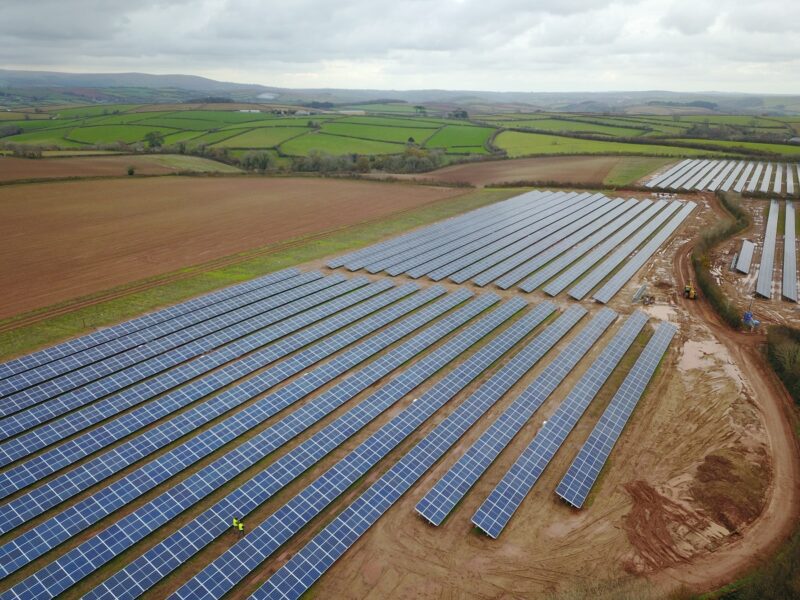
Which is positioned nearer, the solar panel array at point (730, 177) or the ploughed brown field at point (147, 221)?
the ploughed brown field at point (147, 221)

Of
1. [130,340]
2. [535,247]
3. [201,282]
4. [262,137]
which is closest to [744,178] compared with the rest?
[535,247]

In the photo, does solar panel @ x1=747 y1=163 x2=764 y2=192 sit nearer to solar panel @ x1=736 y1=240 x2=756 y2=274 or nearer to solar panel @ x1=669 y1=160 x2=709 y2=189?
solar panel @ x1=669 y1=160 x2=709 y2=189

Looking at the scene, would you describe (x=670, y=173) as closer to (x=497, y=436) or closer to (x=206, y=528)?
(x=497, y=436)

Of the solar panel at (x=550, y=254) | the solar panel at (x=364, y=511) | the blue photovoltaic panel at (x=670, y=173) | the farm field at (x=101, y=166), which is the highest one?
the blue photovoltaic panel at (x=670, y=173)

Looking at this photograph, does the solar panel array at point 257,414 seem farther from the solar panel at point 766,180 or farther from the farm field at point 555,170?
the solar panel at point 766,180

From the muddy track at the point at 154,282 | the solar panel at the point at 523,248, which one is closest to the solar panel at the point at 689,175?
the solar panel at the point at 523,248

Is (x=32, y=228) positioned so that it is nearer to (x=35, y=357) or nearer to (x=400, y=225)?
(x=35, y=357)
